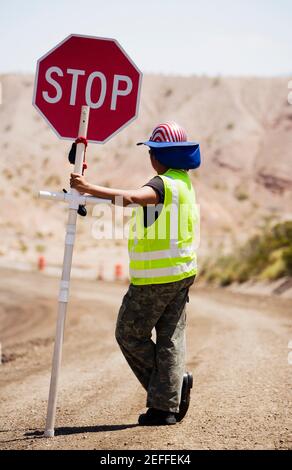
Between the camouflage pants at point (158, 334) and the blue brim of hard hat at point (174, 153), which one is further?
the blue brim of hard hat at point (174, 153)

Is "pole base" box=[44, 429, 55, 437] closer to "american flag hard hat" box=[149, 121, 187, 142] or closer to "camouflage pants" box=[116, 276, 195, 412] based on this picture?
"camouflage pants" box=[116, 276, 195, 412]

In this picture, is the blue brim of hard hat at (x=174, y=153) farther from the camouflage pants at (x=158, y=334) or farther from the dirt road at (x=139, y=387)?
the dirt road at (x=139, y=387)

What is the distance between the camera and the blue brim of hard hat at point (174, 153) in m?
6.13

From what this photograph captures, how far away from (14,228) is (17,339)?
32.8m

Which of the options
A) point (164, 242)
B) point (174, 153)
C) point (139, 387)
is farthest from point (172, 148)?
point (139, 387)

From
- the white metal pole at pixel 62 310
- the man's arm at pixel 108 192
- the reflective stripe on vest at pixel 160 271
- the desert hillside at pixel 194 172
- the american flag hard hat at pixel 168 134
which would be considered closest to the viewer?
the man's arm at pixel 108 192

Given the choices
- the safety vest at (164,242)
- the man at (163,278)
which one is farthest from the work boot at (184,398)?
the safety vest at (164,242)

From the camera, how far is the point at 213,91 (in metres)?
69.7

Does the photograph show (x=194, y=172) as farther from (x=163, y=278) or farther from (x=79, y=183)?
(x=79, y=183)

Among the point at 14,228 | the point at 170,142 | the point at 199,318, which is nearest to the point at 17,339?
the point at 199,318

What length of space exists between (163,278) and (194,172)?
171ft

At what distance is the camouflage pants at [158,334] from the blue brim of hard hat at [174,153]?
87 cm

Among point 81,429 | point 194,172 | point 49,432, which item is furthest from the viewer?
point 194,172

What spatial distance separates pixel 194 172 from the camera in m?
57.7
